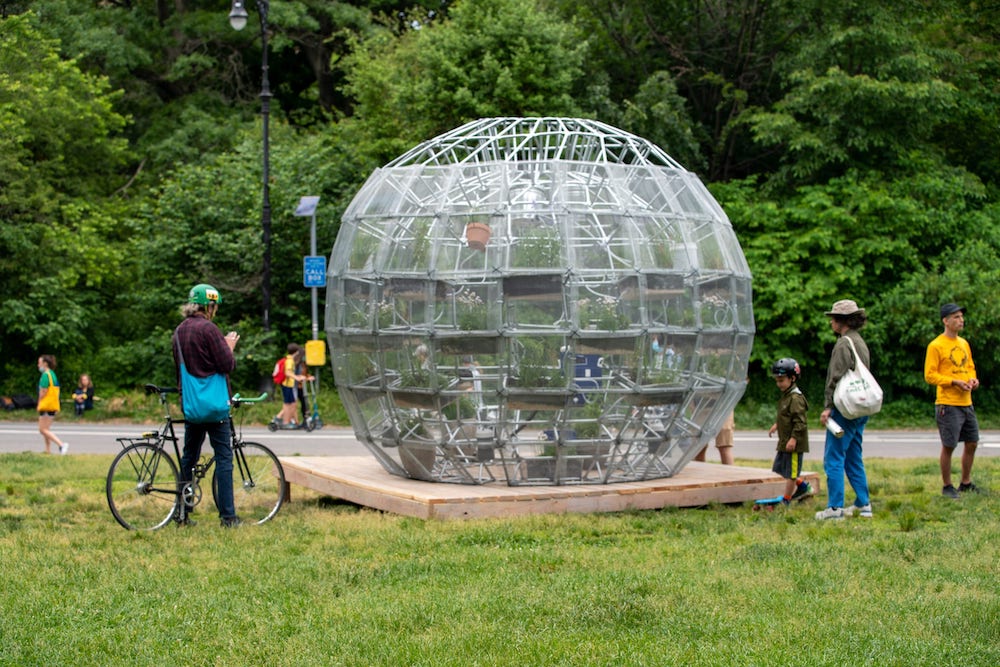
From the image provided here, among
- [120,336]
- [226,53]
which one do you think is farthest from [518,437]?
[226,53]

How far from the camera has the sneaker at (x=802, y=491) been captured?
31.7 ft

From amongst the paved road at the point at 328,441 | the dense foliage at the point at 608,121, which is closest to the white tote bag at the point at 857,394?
the paved road at the point at 328,441

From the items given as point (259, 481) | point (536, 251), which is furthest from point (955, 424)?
point (259, 481)

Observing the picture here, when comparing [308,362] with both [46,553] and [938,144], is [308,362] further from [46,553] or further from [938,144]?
[938,144]

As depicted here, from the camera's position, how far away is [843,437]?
28.8 feet

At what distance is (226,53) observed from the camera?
30953 millimetres

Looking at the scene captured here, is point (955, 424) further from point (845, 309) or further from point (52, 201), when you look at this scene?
point (52, 201)

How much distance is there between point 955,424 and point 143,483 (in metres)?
6.61

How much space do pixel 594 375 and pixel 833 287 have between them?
1261cm

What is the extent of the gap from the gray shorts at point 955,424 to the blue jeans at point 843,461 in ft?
4.41

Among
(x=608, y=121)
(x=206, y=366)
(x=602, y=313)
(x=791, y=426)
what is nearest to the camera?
(x=206, y=366)

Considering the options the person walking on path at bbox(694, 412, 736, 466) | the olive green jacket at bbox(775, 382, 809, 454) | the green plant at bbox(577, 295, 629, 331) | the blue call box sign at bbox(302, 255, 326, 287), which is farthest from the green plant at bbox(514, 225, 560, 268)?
the blue call box sign at bbox(302, 255, 326, 287)

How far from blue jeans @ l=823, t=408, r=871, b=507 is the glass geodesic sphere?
46.4 inches

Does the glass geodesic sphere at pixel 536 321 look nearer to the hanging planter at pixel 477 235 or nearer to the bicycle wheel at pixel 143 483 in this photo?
the hanging planter at pixel 477 235
